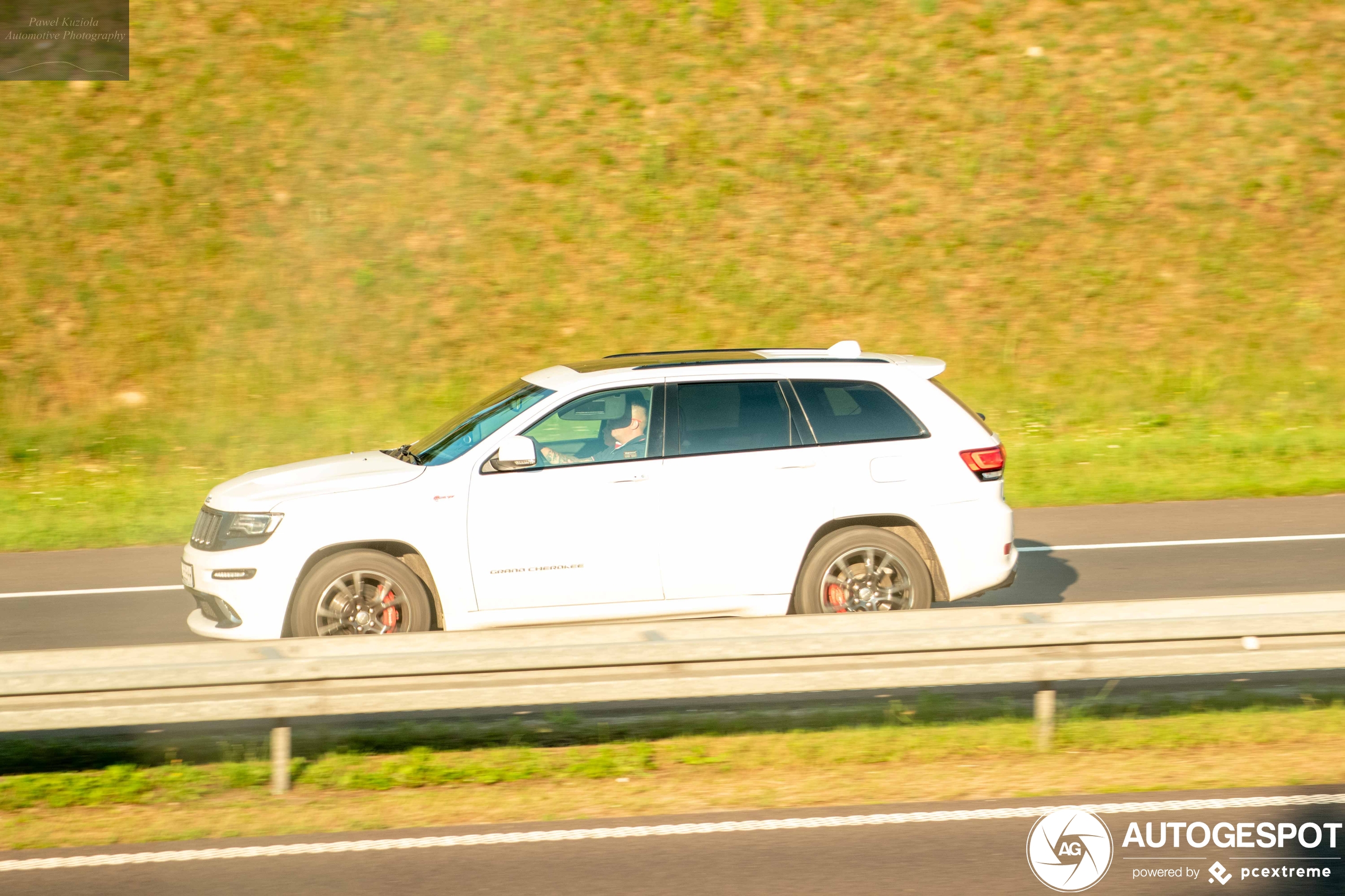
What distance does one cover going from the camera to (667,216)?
69.2 ft

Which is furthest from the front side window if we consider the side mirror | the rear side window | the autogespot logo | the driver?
the autogespot logo

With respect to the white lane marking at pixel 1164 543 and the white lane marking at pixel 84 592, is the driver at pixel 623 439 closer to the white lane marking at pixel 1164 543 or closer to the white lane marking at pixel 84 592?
the white lane marking at pixel 84 592

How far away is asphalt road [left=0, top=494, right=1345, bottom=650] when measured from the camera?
9461 millimetres

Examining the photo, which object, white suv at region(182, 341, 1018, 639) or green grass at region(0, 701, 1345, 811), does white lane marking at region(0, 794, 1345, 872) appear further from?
white suv at region(182, 341, 1018, 639)

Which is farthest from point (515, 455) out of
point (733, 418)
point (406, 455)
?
point (733, 418)

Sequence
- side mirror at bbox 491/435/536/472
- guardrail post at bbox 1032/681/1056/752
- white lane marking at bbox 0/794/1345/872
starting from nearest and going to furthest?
white lane marking at bbox 0/794/1345/872, guardrail post at bbox 1032/681/1056/752, side mirror at bbox 491/435/536/472

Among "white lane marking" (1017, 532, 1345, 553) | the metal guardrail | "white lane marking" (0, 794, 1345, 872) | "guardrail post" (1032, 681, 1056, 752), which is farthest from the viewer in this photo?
"white lane marking" (1017, 532, 1345, 553)

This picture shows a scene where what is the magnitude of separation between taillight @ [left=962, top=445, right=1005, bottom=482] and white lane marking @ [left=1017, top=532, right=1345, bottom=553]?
365 centimetres

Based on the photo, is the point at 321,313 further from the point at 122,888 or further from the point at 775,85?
the point at 122,888

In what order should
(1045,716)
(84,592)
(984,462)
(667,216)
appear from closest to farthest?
(1045,716) → (984,462) → (84,592) → (667,216)

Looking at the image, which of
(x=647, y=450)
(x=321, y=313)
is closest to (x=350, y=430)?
(x=321, y=313)

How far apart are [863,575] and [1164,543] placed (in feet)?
16.6

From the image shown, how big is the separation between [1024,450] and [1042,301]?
5233mm

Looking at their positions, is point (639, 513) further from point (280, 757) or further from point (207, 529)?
point (207, 529)
